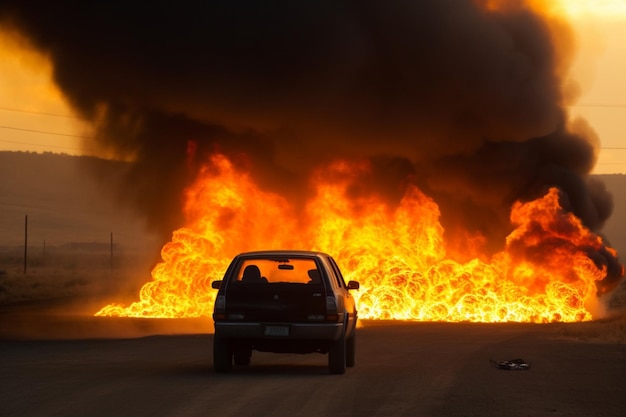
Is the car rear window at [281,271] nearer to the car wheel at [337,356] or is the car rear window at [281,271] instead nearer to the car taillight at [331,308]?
the car taillight at [331,308]

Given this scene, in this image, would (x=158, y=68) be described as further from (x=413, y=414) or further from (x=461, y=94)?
(x=413, y=414)

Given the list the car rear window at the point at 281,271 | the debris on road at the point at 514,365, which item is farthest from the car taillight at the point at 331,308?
the debris on road at the point at 514,365

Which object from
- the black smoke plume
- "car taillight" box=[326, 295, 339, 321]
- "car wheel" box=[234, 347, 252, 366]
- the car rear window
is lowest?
"car wheel" box=[234, 347, 252, 366]

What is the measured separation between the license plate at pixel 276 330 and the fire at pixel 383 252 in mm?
20513

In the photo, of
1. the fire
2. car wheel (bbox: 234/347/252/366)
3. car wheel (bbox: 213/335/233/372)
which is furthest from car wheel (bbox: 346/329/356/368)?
the fire

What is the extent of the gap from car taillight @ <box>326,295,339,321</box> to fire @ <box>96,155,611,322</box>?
67.9ft

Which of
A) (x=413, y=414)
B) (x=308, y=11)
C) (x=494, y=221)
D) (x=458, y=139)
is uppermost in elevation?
(x=308, y=11)

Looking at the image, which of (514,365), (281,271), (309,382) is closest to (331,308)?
(309,382)

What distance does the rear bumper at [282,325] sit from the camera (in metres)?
16.5

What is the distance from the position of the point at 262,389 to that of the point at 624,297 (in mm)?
50297

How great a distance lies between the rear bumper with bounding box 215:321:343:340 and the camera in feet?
54.0

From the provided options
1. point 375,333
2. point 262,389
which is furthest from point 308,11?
point 262,389

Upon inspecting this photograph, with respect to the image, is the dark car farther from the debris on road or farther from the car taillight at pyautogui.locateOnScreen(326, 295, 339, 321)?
the debris on road

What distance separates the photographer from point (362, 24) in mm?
46594
